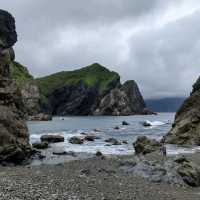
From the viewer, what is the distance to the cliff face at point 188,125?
7281 cm

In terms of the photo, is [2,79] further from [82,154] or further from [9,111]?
[82,154]

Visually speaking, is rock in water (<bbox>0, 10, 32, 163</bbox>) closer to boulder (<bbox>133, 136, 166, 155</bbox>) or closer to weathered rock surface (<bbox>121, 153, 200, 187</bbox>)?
weathered rock surface (<bbox>121, 153, 200, 187</bbox>)

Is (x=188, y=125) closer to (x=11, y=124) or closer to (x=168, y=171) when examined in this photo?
(x=11, y=124)

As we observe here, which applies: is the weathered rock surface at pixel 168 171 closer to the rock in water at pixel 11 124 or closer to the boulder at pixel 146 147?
the rock in water at pixel 11 124

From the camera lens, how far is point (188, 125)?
A: 76062 millimetres

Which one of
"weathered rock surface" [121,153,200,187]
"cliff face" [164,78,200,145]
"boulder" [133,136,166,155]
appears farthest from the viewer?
"cliff face" [164,78,200,145]

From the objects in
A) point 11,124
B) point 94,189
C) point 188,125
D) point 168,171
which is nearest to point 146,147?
point 11,124

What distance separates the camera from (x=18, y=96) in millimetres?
56312

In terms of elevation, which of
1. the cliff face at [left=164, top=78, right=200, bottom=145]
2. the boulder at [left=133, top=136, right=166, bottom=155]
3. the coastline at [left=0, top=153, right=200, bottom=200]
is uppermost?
the cliff face at [left=164, top=78, right=200, bottom=145]

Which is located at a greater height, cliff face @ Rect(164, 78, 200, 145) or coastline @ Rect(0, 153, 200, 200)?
cliff face @ Rect(164, 78, 200, 145)

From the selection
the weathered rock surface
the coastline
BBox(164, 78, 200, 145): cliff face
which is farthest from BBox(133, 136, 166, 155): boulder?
the coastline

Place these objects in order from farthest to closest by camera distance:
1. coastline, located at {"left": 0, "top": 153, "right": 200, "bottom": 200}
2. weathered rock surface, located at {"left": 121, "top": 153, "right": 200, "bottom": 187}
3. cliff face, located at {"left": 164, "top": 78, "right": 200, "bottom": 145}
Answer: cliff face, located at {"left": 164, "top": 78, "right": 200, "bottom": 145}
weathered rock surface, located at {"left": 121, "top": 153, "right": 200, "bottom": 187}
coastline, located at {"left": 0, "top": 153, "right": 200, "bottom": 200}

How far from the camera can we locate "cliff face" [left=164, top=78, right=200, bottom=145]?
239 ft

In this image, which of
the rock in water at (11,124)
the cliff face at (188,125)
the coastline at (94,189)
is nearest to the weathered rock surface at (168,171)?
the coastline at (94,189)
